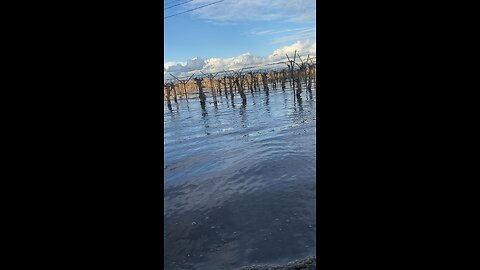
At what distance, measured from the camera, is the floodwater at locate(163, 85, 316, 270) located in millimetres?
4742

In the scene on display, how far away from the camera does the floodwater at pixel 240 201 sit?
4742 mm

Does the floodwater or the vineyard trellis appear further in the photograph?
the vineyard trellis

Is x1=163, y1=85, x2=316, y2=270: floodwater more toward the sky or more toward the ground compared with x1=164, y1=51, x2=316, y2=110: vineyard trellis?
more toward the ground

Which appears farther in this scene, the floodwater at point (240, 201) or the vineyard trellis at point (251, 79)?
the vineyard trellis at point (251, 79)

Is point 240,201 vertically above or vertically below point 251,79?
below

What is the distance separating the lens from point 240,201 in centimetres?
654

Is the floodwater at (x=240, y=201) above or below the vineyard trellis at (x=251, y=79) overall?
below
